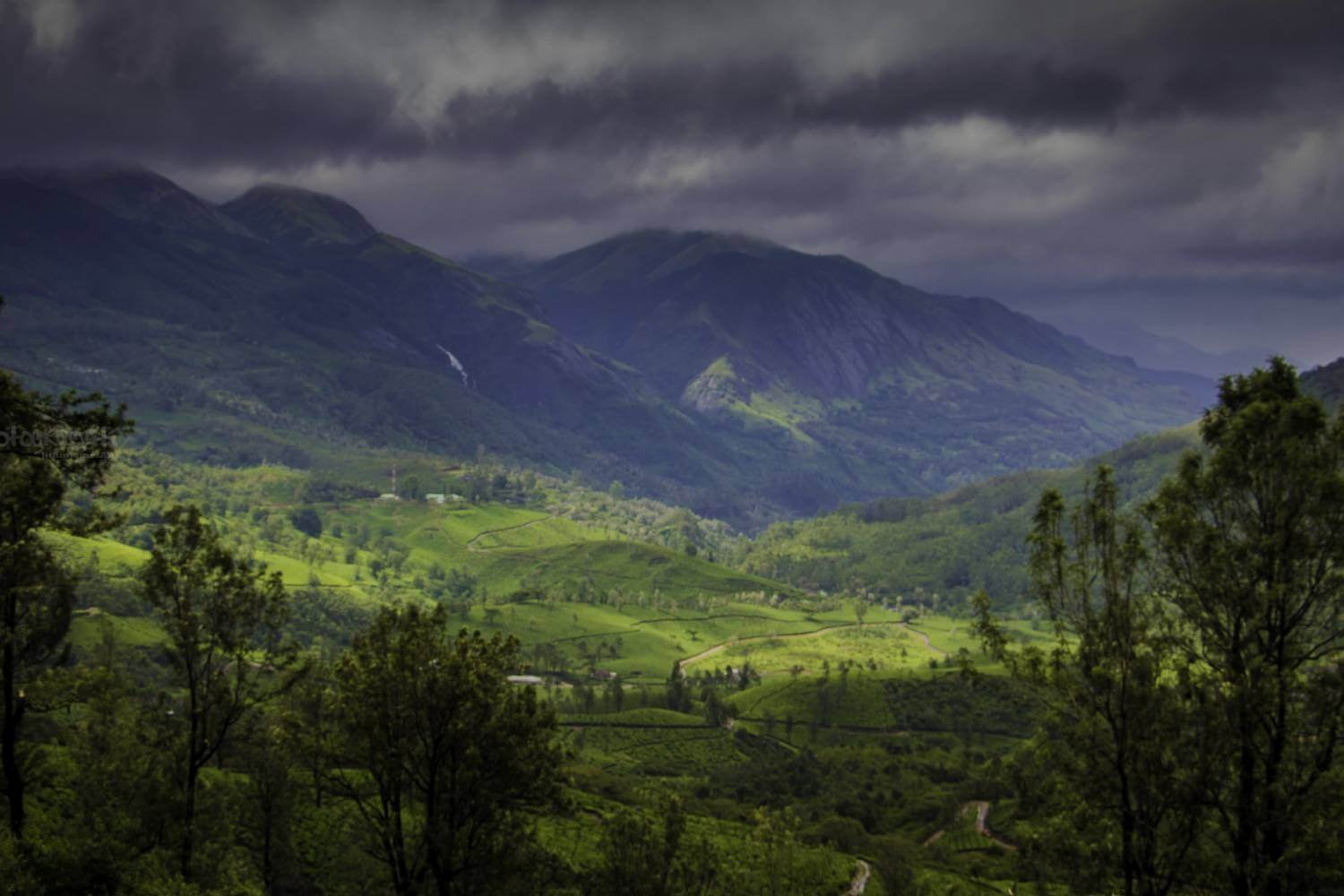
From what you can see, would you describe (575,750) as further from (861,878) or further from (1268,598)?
(861,878)

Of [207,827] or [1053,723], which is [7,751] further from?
[1053,723]

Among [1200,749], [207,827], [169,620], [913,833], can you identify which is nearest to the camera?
[1200,749]

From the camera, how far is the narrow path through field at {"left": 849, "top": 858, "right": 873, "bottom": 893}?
84.0 metres

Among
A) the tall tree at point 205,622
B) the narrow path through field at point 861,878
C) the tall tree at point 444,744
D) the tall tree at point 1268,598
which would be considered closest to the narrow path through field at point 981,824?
the narrow path through field at point 861,878

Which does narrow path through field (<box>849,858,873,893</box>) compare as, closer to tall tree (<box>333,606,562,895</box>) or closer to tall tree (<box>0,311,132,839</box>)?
tall tree (<box>333,606,562,895</box>)

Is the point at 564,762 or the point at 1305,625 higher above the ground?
the point at 1305,625

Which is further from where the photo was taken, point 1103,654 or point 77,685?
point 77,685

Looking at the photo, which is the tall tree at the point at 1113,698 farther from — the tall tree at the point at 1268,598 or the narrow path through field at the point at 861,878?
the narrow path through field at the point at 861,878

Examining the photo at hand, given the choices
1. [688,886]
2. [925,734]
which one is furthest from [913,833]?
[688,886]

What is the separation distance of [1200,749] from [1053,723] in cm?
373

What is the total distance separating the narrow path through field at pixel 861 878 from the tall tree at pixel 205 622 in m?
67.5

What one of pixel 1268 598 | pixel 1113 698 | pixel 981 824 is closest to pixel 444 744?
pixel 1113 698

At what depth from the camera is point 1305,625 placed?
23672mm

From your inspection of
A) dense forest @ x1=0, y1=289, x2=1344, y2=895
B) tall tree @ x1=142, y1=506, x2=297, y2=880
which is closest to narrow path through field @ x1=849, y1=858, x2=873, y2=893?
dense forest @ x1=0, y1=289, x2=1344, y2=895
